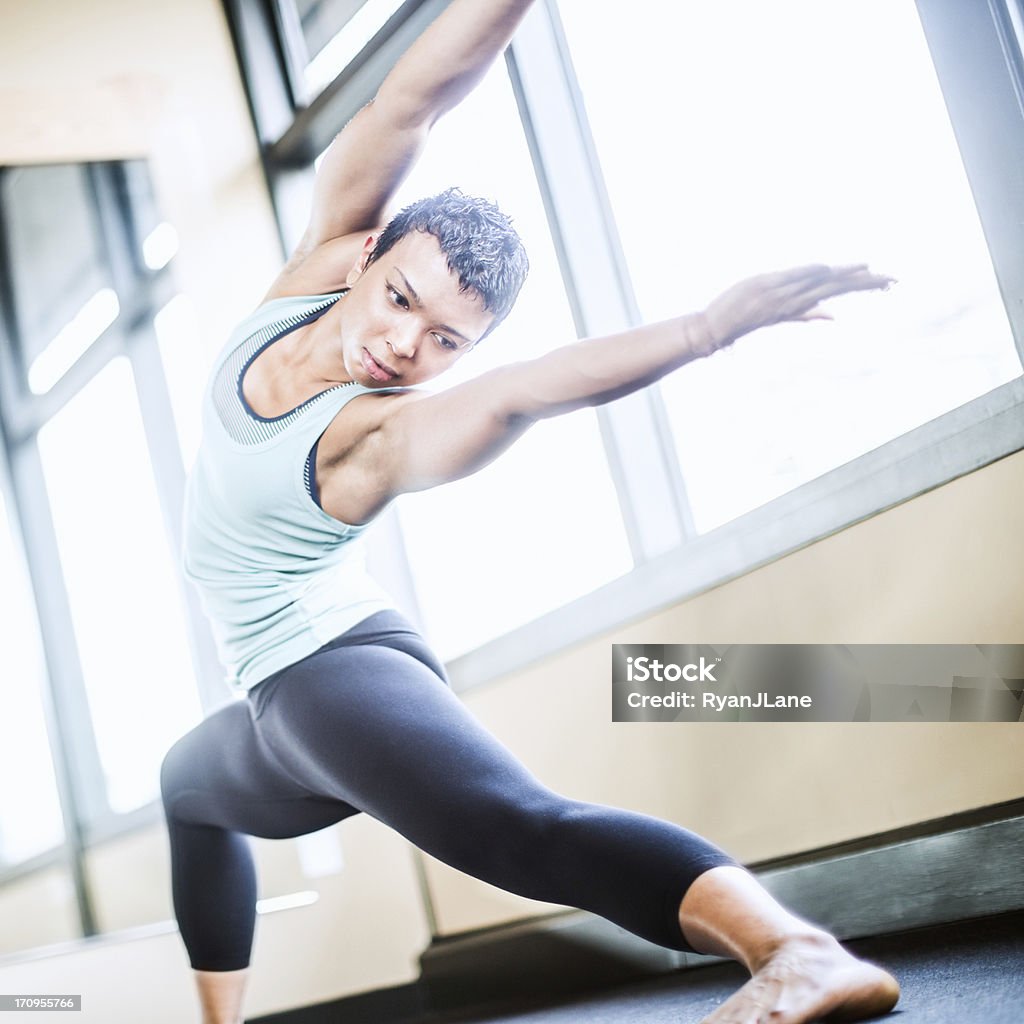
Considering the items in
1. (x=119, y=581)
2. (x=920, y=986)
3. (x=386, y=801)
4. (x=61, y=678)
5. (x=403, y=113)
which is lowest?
(x=920, y=986)

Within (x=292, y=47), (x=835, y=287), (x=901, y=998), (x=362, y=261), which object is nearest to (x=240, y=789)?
(x=362, y=261)

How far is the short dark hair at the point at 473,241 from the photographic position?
122cm

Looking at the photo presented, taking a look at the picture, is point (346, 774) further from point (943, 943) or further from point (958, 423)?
point (958, 423)

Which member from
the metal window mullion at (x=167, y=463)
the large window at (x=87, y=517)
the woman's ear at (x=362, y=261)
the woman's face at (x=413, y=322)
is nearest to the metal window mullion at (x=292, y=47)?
the large window at (x=87, y=517)

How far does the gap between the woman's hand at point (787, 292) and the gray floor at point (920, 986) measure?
21.3 inches

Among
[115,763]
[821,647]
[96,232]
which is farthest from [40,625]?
[821,647]

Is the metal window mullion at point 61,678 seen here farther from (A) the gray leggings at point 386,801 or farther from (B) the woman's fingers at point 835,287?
(B) the woman's fingers at point 835,287

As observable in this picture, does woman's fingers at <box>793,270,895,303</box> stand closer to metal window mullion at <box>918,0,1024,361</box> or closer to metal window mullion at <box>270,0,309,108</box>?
metal window mullion at <box>918,0,1024,361</box>

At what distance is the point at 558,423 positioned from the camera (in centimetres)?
158

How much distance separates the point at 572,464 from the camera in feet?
5.14

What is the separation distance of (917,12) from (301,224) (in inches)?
41.8

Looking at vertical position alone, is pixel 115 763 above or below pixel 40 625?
below

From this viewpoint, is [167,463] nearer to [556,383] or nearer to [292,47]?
[292,47]

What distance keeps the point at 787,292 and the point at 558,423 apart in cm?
73
